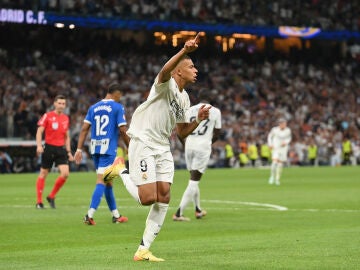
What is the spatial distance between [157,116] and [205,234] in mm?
4233

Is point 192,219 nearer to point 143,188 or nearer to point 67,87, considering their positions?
point 143,188

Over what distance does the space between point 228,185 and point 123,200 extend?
8.14 metres

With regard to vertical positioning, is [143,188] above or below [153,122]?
below

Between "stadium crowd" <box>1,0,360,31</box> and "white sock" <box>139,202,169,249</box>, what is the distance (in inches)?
1418

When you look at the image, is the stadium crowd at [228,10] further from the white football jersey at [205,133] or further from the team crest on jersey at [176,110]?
the team crest on jersey at [176,110]

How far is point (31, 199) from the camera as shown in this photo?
77.1ft

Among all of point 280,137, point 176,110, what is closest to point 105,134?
point 176,110

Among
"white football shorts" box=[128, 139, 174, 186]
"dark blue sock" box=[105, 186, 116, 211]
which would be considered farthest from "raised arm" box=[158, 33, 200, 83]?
"dark blue sock" box=[105, 186, 116, 211]

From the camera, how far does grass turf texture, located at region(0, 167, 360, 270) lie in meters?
10.9

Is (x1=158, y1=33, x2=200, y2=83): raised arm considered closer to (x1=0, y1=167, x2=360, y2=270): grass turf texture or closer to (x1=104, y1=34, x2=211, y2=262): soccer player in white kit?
(x1=104, y1=34, x2=211, y2=262): soccer player in white kit

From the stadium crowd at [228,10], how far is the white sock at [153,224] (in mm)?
36022

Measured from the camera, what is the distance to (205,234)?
14.9m

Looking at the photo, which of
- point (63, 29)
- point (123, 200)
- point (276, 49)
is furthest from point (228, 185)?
point (276, 49)

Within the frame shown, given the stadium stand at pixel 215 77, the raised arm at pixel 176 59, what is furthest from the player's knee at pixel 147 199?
the stadium stand at pixel 215 77
